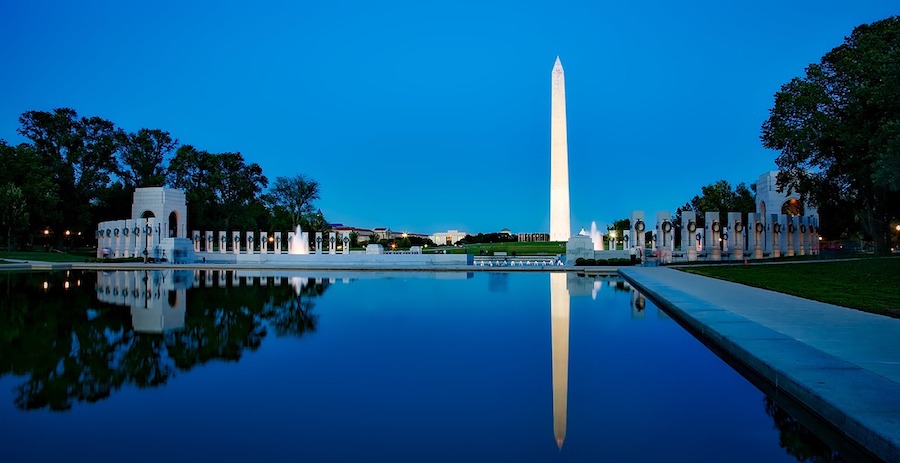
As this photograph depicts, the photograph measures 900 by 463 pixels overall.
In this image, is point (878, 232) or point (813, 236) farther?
point (813, 236)

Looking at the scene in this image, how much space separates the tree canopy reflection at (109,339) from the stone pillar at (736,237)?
27510 millimetres

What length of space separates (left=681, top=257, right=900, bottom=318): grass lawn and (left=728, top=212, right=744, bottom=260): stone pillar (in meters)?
9.57

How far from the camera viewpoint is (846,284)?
1752 centimetres

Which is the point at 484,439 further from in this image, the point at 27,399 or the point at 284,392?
the point at 27,399

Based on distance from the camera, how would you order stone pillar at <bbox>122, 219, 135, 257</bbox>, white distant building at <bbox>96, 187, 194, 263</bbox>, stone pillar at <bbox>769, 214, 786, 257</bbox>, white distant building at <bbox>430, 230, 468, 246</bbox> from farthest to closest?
white distant building at <bbox>430, 230, 468, 246</bbox>, stone pillar at <bbox>122, 219, 135, 257</bbox>, white distant building at <bbox>96, 187, 194, 263</bbox>, stone pillar at <bbox>769, 214, 786, 257</bbox>

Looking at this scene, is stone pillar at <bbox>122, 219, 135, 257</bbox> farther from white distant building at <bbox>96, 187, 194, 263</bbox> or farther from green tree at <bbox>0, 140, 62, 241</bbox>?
green tree at <bbox>0, 140, 62, 241</bbox>

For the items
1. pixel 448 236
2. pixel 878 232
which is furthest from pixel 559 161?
pixel 448 236

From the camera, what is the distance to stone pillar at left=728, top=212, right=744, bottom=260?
3400 centimetres

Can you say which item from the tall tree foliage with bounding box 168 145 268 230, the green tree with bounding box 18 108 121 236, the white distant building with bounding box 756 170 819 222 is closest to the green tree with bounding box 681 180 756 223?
the white distant building with bounding box 756 170 819 222

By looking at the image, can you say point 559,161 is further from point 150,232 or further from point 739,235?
point 150,232

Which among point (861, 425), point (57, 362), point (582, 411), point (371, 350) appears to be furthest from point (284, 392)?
point (861, 425)

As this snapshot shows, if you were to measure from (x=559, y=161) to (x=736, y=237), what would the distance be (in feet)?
62.3

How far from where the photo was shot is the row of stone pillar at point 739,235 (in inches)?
1342

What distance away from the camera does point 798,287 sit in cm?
1667
